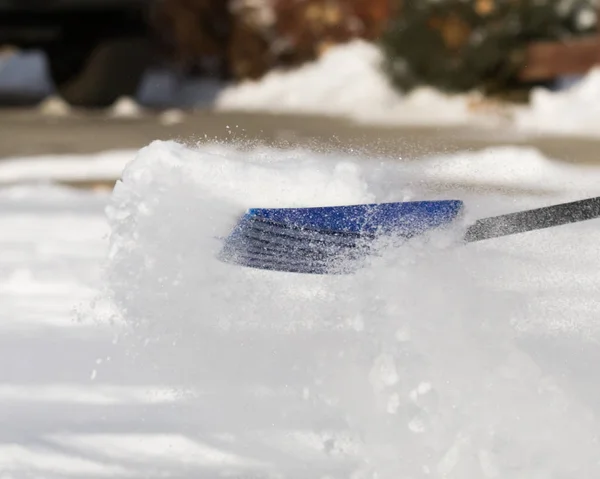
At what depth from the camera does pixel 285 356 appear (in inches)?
122

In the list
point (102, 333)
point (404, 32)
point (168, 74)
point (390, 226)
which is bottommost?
point (168, 74)

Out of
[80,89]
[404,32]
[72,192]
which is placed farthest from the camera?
[80,89]

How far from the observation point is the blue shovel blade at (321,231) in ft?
9.45

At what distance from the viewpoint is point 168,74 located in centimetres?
1605

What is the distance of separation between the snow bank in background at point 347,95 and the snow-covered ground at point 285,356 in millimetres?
7947

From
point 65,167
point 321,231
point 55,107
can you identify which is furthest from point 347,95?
point 321,231

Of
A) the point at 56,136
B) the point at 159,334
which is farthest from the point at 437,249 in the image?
the point at 56,136

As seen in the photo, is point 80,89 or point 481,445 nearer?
point 481,445

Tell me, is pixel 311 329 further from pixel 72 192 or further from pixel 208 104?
pixel 208 104

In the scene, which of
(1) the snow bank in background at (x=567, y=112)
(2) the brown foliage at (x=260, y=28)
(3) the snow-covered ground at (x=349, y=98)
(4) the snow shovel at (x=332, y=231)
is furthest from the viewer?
(2) the brown foliage at (x=260, y=28)

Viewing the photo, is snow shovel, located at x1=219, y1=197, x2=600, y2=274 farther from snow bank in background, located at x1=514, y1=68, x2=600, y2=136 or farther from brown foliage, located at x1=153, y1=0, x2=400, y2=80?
brown foliage, located at x1=153, y1=0, x2=400, y2=80

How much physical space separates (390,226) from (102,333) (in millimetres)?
984

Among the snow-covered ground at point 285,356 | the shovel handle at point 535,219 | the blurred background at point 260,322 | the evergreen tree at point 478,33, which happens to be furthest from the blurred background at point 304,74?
the shovel handle at point 535,219

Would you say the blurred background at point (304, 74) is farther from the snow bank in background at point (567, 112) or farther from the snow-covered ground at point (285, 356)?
the snow-covered ground at point (285, 356)
